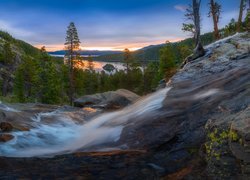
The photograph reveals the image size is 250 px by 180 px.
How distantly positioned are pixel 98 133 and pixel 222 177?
23.2 feet

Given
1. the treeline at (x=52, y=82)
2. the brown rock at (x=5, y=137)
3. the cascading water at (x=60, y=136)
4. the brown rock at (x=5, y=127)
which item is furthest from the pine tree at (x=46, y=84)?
the brown rock at (x=5, y=137)

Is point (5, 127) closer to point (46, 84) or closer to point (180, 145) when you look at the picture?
point (180, 145)

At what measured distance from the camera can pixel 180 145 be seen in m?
8.64

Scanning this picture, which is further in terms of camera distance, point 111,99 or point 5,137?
point 111,99

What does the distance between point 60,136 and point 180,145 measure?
588cm

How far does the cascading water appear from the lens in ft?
33.9

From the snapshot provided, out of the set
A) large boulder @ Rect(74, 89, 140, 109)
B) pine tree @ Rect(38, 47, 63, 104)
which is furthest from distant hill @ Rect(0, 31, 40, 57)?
large boulder @ Rect(74, 89, 140, 109)

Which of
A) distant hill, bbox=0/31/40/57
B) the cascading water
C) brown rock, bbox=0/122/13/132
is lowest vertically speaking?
the cascading water

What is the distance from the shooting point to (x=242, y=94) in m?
9.23

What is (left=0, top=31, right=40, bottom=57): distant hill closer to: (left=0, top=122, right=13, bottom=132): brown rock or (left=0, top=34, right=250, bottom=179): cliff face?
(left=0, top=122, right=13, bottom=132): brown rock

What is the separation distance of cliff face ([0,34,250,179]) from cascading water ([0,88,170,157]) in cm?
48

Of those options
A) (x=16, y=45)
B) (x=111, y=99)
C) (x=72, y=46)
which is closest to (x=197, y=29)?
(x=111, y=99)

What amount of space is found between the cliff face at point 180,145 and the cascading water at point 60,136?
479 millimetres

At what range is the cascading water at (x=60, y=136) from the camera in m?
10.3
